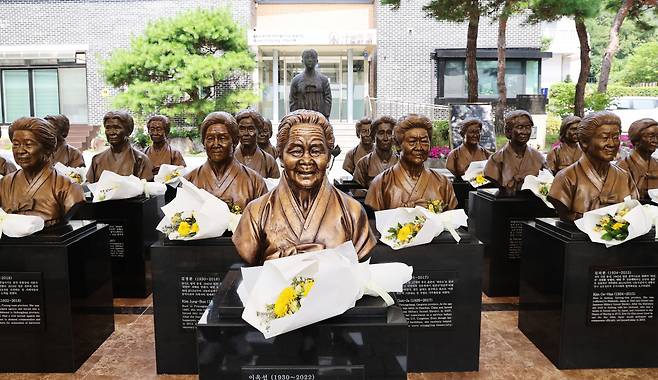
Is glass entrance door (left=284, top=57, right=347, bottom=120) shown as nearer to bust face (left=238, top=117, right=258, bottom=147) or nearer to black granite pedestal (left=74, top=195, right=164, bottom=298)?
bust face (left=238, top=117, right=258, bottom=147)

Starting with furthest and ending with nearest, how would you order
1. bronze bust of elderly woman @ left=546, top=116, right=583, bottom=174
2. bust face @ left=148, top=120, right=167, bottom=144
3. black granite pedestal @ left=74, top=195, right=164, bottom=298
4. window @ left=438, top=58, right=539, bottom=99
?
window @ left=438, top=58, right=539, bottom=99 < bust face @ left=148, top=120, right=167, bottom=144 < bronze bust of elderly woman @ left=546, top=116, right=583, bottom=174 < black granite pedestal @ left=74, top=195, right=164, bottom=298

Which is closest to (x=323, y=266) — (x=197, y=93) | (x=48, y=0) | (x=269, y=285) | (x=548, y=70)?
(x=269, y=285)

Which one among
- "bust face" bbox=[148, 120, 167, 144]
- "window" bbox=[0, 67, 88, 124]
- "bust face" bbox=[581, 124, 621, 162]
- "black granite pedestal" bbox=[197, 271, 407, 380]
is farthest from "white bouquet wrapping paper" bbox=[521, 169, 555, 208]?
"window" bbox=[0, 67, 88, 124]

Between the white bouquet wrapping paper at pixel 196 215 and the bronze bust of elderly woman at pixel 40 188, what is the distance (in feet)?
2.29

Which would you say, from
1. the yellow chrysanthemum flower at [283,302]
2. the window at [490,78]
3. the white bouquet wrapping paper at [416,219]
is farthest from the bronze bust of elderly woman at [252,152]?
the window at [490,78]

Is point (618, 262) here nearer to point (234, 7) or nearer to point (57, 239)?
point (57, 239)

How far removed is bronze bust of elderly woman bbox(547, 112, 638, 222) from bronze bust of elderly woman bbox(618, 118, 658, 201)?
1.55 meters

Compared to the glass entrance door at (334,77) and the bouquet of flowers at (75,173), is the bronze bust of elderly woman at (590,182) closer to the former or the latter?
the bouquet of flowers at (75,173)

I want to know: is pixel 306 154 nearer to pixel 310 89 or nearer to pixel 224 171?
pixel 224 171

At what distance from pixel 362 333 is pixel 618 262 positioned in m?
2.25

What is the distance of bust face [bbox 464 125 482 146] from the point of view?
7175 mm

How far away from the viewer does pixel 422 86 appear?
69.6ft

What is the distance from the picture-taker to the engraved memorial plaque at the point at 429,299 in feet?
12.8

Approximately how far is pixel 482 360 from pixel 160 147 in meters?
4.52
